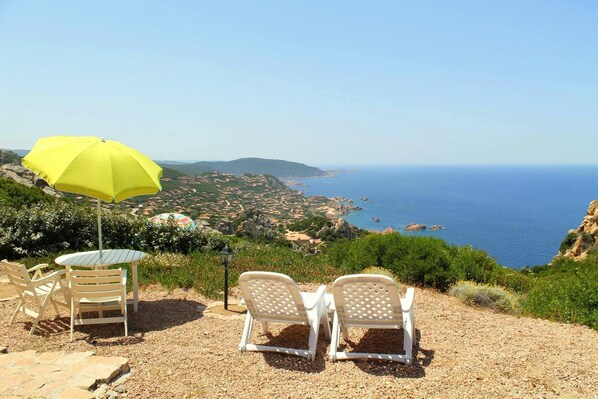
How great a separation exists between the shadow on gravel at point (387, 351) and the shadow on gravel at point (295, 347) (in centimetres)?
Result: 32

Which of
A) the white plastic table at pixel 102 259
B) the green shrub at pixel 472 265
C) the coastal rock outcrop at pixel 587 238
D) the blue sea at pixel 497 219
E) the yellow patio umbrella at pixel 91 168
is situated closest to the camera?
the yellow patio umbrella at pixel 91 168

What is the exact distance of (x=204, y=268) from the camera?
27.8 ft

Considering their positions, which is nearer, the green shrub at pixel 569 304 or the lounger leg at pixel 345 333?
the lounger leg at pixel 345 333

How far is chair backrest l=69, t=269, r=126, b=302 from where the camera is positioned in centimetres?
500

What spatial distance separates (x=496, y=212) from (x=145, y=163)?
131 meters

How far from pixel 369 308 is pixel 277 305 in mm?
984

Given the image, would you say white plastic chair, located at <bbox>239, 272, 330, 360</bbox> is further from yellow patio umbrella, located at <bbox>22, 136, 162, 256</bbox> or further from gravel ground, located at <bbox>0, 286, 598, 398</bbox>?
yellow patio umbrella, located at <bbox>22, 136, 162, 256</bbox>

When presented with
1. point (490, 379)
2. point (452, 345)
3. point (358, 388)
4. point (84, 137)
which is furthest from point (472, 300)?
point (84, 137)

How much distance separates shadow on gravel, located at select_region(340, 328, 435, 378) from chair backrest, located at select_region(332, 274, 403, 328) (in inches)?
15.6

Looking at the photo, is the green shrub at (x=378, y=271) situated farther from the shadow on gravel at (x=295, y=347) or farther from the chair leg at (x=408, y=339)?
the chair leg at (x=408, y=339)

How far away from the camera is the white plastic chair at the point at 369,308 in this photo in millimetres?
4156

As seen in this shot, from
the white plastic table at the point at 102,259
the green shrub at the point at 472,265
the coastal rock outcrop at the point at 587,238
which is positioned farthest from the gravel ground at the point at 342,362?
the coastal rock outcrop at the point at 587,238

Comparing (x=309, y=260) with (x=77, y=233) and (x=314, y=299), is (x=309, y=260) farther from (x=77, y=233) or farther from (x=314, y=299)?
(x=77, y=233)

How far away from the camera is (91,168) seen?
17.5 feet
